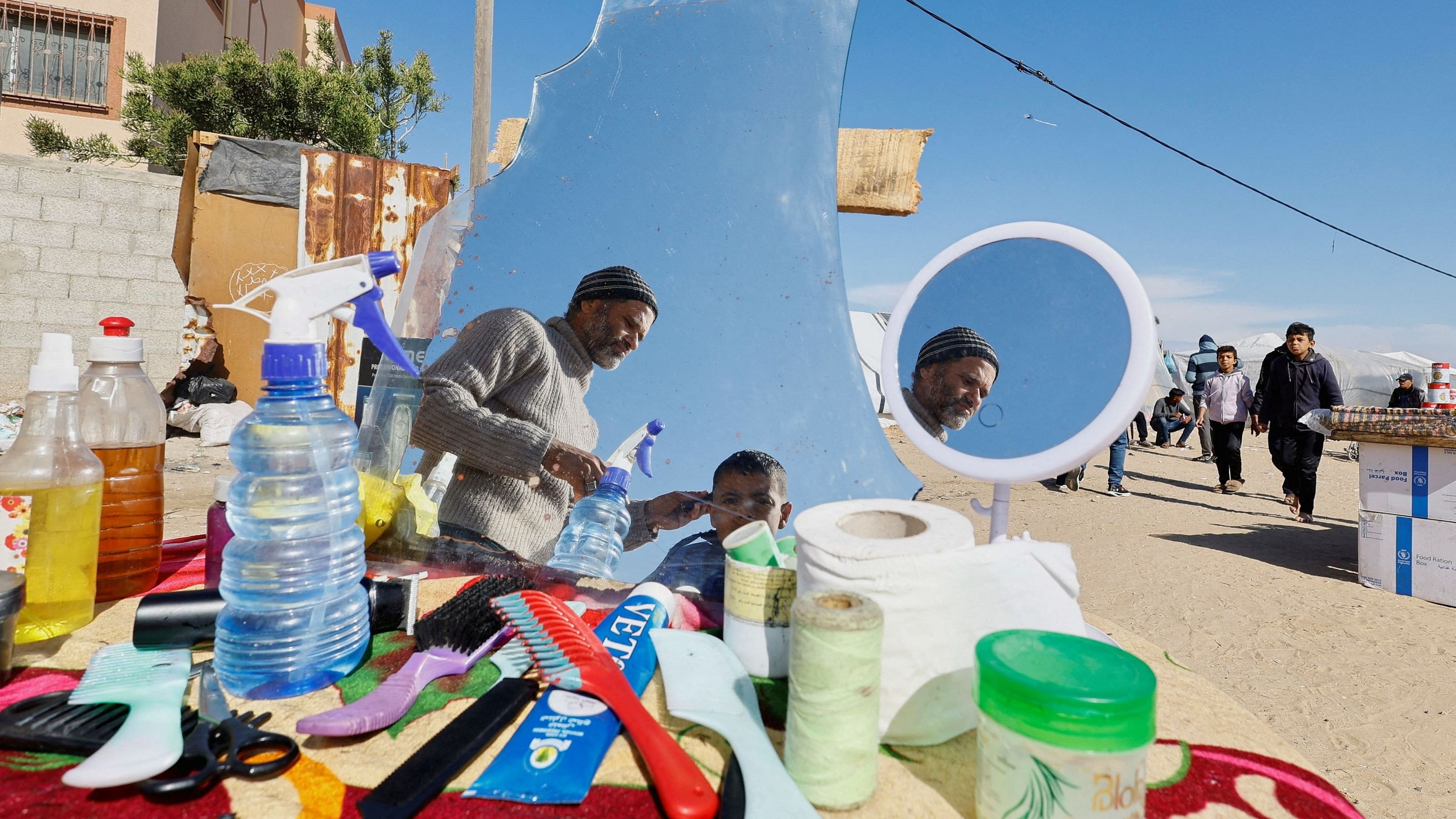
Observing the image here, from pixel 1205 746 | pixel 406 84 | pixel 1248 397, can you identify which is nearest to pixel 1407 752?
pixel 1205 746

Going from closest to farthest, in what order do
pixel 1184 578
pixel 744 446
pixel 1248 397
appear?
pixel 744 446, pixel 1184 578, pixel 1248 397

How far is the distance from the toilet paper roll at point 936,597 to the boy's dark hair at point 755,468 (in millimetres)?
368

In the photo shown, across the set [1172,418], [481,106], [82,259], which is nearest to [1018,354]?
[481,106]

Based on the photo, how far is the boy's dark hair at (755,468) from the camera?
3.65ft

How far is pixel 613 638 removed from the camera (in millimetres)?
853

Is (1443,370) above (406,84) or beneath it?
beneath

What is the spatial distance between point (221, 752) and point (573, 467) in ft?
1.87

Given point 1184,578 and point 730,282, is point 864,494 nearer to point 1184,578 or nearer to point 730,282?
point 730,282

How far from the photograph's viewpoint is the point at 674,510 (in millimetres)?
1122

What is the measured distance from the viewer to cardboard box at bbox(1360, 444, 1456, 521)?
3086 millimetres

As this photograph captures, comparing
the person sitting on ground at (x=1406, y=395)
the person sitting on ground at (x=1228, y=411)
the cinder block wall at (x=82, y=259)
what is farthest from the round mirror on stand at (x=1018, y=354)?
the person sitting on ground at (x=1406, y=395)

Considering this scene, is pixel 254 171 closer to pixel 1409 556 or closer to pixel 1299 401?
pixel 1409 556

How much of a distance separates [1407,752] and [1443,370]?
2.73 metres

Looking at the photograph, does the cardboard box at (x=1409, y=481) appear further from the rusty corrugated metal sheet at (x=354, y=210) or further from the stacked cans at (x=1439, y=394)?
the rusty corrugated metal sheet at (x=354, y=210)
